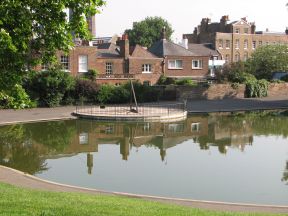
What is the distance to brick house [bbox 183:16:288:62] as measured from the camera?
79688 millimetres

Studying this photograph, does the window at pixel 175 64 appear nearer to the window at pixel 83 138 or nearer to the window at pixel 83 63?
the window at pixel 83 63

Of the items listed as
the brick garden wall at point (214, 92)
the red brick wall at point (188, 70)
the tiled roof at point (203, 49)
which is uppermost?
the tiled roof at point (203, 49)

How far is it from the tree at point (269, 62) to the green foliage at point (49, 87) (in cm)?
3053

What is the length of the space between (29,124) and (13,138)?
17.5 feet

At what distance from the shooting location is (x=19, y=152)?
802 inches

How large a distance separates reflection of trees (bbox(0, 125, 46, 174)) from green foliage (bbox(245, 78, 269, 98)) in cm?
2880

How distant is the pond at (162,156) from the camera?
14.7 meters

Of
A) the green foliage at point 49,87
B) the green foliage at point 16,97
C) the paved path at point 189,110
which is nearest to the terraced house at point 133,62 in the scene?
the green foliage at point 49,87

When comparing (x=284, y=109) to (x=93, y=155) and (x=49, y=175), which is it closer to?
(x=93, y=155)

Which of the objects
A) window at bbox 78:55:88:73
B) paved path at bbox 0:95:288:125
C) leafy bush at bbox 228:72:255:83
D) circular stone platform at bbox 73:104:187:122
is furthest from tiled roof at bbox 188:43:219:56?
circular stone platform at bbox 73:104:187:122

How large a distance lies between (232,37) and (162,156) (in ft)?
211

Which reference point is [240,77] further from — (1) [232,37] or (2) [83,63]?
(1) [232,37]

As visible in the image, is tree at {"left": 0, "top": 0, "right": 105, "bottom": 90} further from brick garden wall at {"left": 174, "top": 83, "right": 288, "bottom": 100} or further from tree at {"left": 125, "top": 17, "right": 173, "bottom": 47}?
tree at {"left": 125, "top": 17, "right": 173, "bottom": 47}

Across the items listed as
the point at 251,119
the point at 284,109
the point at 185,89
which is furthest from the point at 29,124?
the point at 284,109
